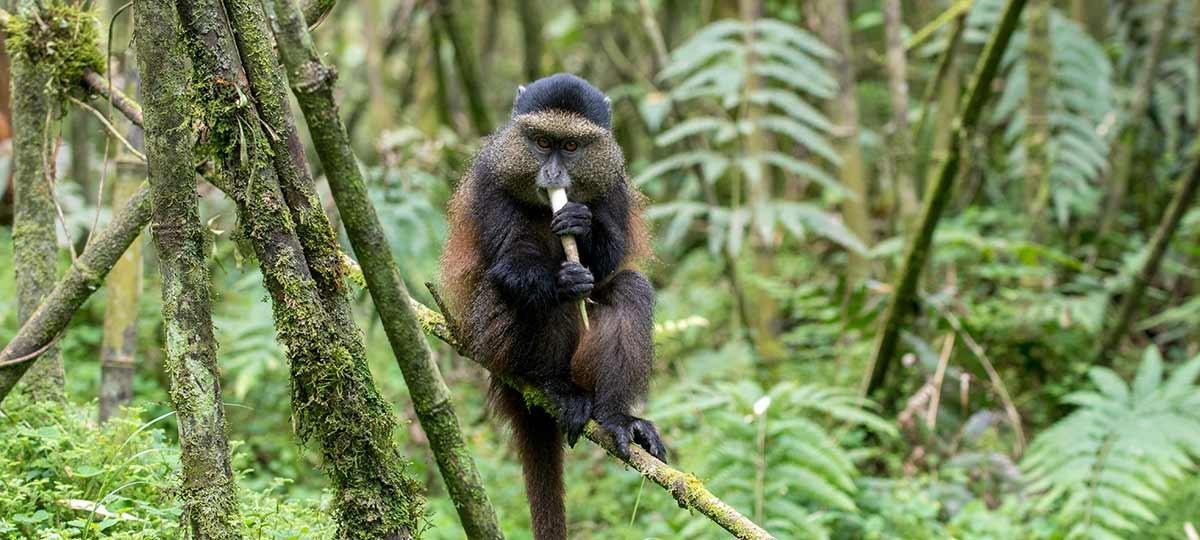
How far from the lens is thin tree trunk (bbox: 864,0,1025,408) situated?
5.20 metres

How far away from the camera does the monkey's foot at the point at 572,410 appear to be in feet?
13.8

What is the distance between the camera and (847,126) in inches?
315

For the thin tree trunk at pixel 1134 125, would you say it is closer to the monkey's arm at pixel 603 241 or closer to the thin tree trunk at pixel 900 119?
the thin tree trunk at pixel 900 119

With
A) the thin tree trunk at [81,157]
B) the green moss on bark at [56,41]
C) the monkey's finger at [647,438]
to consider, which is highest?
the thin tree trunk at [81,157]

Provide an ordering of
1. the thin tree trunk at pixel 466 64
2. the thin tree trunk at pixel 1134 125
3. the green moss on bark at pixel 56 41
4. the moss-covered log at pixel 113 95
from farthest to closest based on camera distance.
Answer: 1. the thin tree trunk at pixel 466 64
2. the thin tree trunk at pixel 1134 125
3. the green moss on bark at pixel 56 41
4. the moss-covered log at pixel 113 95

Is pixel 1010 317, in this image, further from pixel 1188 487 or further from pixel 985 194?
pixel 985 194

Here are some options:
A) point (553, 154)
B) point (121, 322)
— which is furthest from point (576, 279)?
point (121, 322)

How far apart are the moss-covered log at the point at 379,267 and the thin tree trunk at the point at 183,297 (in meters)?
0.38

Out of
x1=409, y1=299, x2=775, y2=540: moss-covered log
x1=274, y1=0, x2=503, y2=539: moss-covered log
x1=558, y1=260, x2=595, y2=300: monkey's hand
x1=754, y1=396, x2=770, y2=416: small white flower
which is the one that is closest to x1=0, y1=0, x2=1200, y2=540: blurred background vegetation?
x1=754, y1=396, x2=770, y2=416: small white flower

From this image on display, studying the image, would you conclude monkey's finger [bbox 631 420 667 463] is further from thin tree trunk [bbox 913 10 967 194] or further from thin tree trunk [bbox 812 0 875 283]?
thin tree trunk [bbox 812 0 875 283]

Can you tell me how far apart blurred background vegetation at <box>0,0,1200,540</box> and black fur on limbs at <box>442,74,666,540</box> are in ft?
2.49

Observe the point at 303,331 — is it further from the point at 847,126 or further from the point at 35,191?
the point at 847,126

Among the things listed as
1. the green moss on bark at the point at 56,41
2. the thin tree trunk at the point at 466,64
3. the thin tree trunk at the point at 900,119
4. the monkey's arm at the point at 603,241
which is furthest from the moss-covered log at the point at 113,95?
the thin tree trunk at the point at 466,64

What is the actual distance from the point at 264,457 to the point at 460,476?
13.5 feet
